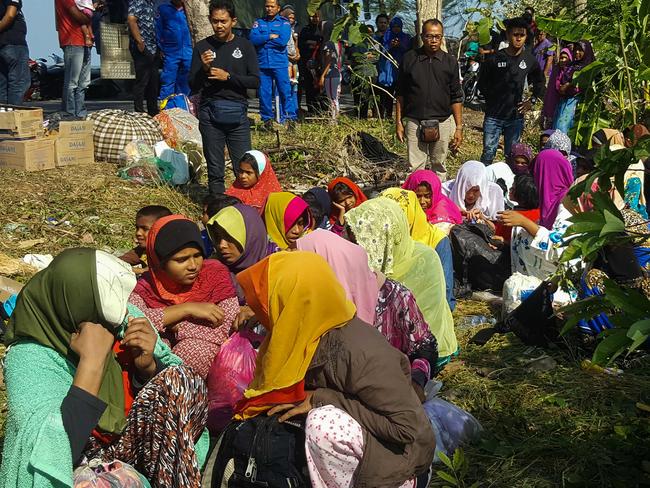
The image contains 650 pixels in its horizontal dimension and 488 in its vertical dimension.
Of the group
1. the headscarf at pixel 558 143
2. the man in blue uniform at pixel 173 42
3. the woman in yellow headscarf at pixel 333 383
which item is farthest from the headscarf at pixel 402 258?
the man in blue uniform at pixel 173 42

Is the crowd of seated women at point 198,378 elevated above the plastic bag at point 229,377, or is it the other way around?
the crowd of seated women at point 198,378

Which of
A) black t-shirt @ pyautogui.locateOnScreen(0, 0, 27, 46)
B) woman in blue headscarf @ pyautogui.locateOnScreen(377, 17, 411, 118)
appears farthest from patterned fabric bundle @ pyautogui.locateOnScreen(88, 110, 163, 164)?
woman in blue headscarf @ pyautogui.locateOnScreen(377, 17, 411, 118)

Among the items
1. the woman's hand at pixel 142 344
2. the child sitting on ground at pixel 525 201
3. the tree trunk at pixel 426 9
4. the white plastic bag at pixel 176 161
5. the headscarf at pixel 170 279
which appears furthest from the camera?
the tree trunk at pixel 426 9

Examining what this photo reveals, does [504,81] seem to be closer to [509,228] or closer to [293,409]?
[509,228]

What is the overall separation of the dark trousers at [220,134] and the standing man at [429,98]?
65.6 inches

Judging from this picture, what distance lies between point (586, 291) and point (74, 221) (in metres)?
4.64

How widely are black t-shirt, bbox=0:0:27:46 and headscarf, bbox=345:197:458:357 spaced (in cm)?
623

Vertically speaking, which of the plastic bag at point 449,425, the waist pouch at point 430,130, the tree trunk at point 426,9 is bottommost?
the plastic bag at point 449,425

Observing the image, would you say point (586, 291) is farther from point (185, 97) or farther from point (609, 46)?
point (185, 97)

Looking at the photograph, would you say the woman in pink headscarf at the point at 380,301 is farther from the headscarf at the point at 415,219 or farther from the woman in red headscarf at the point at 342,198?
the woman in red headscarf at the point at 342,198

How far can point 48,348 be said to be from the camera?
2.83m

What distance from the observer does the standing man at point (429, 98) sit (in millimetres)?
8109

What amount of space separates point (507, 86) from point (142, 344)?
6.66 m

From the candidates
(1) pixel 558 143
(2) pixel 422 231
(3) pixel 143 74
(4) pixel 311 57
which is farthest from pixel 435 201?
(4) pixel 311 57
